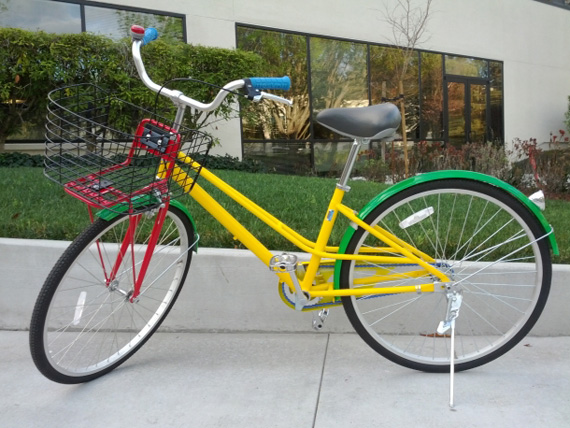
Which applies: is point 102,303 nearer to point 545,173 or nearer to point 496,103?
point 545,173

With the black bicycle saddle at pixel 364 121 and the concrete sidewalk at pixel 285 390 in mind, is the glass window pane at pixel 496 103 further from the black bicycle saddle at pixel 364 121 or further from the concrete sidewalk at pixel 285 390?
the black bicycle saddle at pixel 364 121

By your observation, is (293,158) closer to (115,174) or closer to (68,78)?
(68,78)

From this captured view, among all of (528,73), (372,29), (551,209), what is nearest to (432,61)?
(372,29)

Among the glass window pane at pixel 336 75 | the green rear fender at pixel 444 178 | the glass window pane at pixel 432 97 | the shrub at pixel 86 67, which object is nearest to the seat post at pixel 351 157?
the green rear fender at pixel 444 178

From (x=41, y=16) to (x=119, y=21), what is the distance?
1091mm

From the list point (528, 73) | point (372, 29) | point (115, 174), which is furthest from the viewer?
point (528, 73)

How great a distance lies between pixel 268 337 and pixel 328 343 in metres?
0.34

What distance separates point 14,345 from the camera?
285 centimetres

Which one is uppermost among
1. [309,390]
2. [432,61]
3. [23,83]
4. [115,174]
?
[432,61]

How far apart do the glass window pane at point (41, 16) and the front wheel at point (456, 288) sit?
252 inches

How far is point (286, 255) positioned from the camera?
2.32 metres

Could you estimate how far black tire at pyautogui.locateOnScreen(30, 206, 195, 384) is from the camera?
7.11 feet

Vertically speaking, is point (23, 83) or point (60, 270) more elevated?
point (23, 83)

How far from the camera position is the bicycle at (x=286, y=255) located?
2.05m
